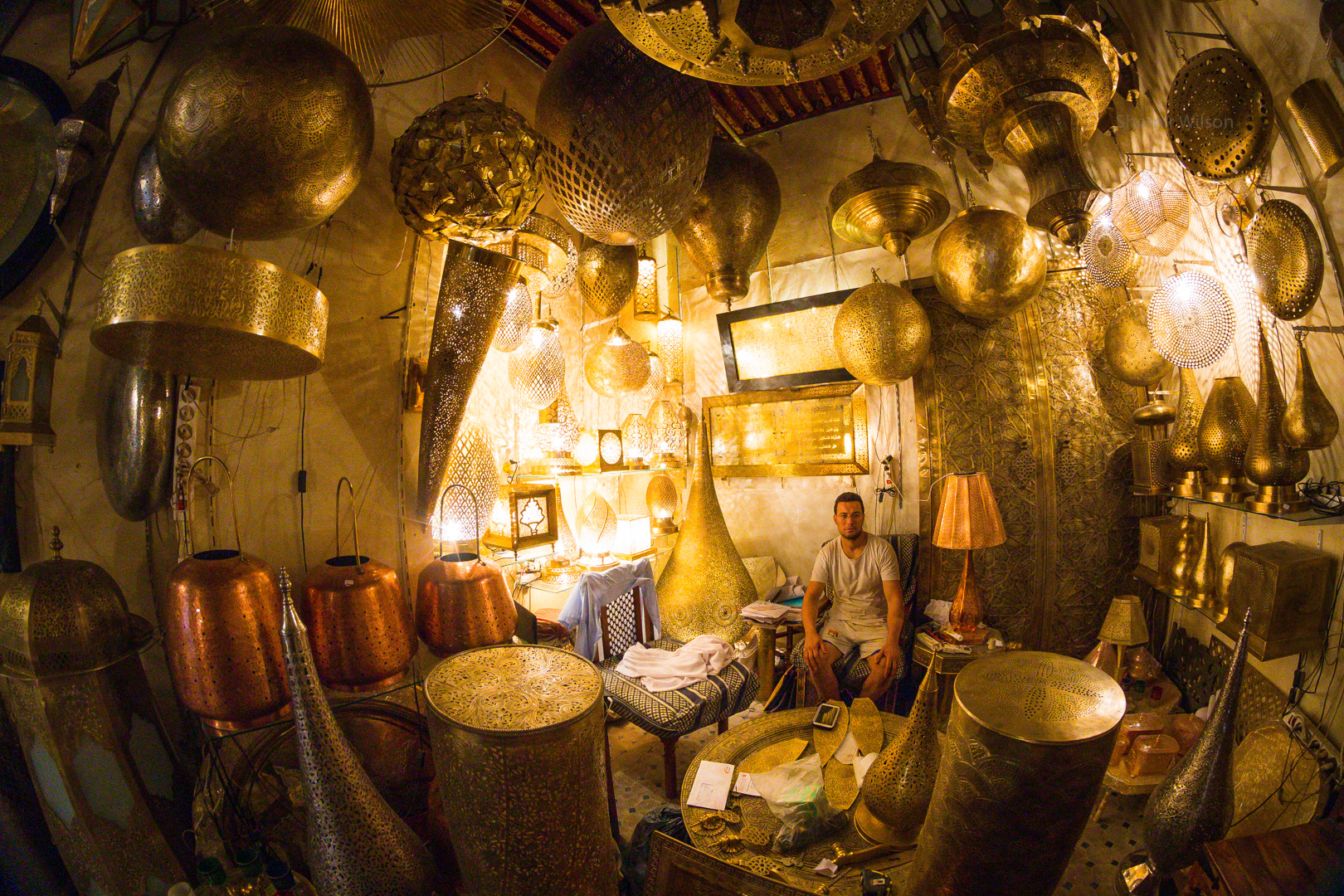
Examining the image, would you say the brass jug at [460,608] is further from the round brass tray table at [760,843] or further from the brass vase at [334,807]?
the round brass tray table at [760,843]

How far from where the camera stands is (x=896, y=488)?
356 cm

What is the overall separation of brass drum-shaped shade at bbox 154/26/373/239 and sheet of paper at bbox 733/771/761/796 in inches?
80.7

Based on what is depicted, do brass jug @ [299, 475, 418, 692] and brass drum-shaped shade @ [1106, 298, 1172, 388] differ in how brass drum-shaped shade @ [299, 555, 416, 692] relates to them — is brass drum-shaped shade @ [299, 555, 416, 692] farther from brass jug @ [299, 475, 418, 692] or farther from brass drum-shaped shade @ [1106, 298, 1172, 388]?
brass drum-shaped shade @ [1106, 298, 1172, 388]

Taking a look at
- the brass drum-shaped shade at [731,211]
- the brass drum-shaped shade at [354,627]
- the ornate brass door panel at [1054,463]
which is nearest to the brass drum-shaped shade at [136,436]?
the brass drum-shaped shade at [354,627]

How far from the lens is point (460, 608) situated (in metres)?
1.59

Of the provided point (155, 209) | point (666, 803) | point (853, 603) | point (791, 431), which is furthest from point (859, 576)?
point (155, 209)

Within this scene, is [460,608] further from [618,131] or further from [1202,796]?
[1202,796]

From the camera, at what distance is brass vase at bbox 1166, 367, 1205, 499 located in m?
2.10

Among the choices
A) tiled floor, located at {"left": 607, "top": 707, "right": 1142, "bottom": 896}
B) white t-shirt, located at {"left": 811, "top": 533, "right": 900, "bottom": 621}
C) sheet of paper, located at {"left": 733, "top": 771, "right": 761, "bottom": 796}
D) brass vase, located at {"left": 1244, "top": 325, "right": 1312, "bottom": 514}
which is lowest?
tiled floor, located at {"left": 607, "top": 707, "right": 1142, "bottom": 896}

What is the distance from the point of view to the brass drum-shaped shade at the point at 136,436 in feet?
4.25

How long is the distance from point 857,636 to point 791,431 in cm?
143

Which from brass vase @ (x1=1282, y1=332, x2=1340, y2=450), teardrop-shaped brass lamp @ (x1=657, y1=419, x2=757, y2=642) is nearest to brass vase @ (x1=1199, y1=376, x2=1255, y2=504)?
brass vase @ (x1=1282, y1=332, x2=1340, y2=450)

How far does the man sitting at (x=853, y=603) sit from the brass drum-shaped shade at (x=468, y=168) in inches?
95.6

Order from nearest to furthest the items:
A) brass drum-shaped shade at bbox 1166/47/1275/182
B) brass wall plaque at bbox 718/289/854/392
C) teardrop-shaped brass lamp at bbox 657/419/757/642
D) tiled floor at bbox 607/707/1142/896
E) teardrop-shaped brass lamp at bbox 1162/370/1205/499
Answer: brass drum-shaped shade at bbox 1166/47/1275/182, tiled floor at bbox 607/707/1142/896, teardrop-shaped brass lamp at bbox 1162/370/1205/499, teardrop-shaped brass lamp at bbox 657/419/757/642, brass wall plaque at bbox 718/289/854/392
